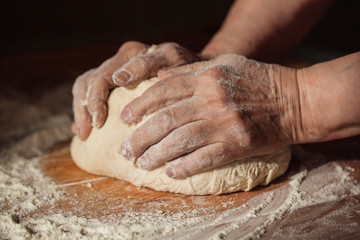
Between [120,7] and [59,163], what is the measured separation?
2.93m

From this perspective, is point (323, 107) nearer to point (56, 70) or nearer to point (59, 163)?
point (59, 163)

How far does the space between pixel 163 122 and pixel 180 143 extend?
98mm

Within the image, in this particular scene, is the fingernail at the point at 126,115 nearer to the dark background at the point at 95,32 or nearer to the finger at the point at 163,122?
the finger at the point at 163,122

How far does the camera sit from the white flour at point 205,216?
4.05ft

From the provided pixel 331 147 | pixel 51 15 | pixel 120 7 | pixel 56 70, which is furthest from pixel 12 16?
pixel 331 147

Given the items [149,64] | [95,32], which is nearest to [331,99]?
[149,64]

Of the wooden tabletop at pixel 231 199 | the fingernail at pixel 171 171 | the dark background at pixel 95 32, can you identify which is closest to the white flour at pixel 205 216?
the wooden tabletop at pixel 231 199

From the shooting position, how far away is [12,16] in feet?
12.8

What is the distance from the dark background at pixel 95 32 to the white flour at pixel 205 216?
1387mm

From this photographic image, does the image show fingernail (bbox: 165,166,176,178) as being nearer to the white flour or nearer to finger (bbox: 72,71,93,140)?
A: the white flour

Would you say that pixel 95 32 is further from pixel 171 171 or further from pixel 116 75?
pixel 171 171

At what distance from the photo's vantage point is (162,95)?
1377 millimetres

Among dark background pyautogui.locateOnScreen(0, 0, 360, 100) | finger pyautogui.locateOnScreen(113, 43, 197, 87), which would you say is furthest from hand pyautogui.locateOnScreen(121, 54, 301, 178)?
dark background pyautogui.locateOnScreen(0, 0, 360, 100)

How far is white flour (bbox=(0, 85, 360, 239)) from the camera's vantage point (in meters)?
1.23
